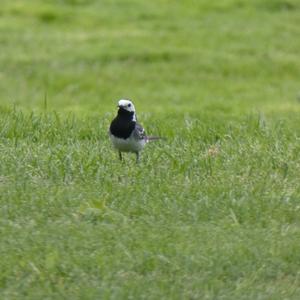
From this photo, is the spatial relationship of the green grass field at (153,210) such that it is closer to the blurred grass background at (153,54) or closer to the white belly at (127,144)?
the white belly at (127,144)

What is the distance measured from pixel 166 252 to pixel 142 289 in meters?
0.47

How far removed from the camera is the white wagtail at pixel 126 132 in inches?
316

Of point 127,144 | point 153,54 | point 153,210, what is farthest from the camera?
point 153,54

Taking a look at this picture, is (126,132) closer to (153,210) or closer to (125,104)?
(125,104)

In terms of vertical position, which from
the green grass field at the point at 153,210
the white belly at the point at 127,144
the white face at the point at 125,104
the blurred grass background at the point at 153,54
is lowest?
the blurred grass background at the point at 153,54

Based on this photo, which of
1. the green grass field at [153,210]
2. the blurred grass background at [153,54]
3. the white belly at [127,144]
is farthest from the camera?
the blurred grass background at [153,54]

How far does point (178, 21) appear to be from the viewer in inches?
802

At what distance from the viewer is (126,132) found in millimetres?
8031

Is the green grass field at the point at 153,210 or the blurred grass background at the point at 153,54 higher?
the green grass field at the point at 153,210

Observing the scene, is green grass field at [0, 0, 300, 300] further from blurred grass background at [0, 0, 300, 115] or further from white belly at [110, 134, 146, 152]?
blurred grass background at [0, 0, 300, 115]

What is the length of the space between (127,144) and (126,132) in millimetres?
88

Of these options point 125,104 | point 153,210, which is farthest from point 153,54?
point 153,210

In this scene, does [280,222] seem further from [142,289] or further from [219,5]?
[219,5]

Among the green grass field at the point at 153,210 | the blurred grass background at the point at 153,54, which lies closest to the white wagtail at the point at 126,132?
the green grass field at the point at 153,210
